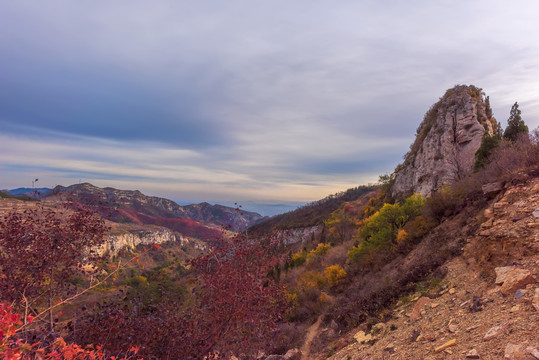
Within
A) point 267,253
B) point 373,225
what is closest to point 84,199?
point 267,253

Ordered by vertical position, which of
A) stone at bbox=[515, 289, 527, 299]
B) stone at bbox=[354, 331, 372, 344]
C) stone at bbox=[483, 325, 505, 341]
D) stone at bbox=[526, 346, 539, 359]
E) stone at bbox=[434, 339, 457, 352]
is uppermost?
stone at bbox=[515, 289, 527, 299]

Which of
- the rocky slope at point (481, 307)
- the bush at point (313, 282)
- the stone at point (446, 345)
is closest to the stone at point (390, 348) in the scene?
the rocky slope at point (481, 307)

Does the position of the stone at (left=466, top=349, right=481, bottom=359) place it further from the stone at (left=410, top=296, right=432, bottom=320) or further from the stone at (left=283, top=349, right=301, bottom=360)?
the stone at (left=283, top=349, right=301, bottom=360)

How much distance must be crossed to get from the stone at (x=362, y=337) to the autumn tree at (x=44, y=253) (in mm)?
8153

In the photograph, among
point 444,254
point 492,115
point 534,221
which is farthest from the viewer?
point 492,115

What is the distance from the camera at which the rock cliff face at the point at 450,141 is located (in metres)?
28.8

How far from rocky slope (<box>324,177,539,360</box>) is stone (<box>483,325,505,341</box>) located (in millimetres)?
14

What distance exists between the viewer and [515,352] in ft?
13.2

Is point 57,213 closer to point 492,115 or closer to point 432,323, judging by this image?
point 432,323

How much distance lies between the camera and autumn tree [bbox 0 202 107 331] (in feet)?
15.9

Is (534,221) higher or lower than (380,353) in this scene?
higher

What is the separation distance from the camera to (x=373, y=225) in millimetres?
21156

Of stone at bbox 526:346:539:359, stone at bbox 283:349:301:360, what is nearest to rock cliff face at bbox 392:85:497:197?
stone at bbox 283:349:301:360

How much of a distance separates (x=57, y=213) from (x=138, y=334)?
10.5ft
